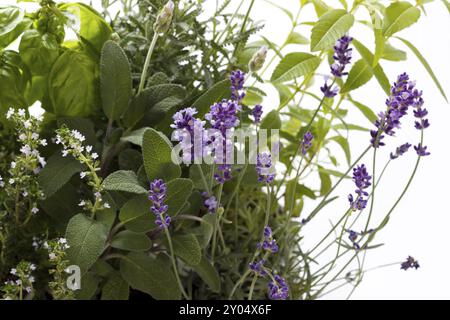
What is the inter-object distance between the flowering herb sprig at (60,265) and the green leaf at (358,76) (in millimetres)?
385

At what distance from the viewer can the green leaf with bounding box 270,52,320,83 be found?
78cm

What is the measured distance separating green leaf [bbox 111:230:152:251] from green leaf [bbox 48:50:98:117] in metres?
0.16

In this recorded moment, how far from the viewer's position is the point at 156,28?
2.31 feet

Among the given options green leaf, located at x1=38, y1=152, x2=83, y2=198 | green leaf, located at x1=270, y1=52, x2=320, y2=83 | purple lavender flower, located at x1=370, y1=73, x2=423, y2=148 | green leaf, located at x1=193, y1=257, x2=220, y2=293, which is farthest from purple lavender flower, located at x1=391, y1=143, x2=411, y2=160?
green leaf, located at x1=38, y1=152, x2=83, y2=198

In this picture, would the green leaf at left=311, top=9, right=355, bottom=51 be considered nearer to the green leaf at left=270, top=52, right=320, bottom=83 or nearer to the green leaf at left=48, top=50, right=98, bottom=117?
the green leaf at left=270, top=52, right=320, bottom=83

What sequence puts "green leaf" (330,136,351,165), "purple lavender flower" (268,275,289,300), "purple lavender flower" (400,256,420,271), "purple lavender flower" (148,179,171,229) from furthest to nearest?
1. "green leaf" (330,136,351,165)
2. "purple lavender flower" (400,256,420,271)
3. "purple lavender flower" (268,275,289,300)
4. "purple lavender flower" (148,179,171,229)

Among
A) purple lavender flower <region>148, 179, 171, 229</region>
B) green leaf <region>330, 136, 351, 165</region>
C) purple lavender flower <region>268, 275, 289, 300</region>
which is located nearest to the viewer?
purple lavender flower <region>148, 179, 171, 229</region>

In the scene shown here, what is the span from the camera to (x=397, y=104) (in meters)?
0.69

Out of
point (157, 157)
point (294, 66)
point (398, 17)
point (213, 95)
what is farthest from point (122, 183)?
point (398, 17)

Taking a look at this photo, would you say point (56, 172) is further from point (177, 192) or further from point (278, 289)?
point (278, 289)

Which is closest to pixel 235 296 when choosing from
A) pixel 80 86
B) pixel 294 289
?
pixel 294 289

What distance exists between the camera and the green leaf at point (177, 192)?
2.25 ft

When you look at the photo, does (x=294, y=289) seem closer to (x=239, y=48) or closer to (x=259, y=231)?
(x=259, y=231)

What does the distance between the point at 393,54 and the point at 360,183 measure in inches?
8.9
